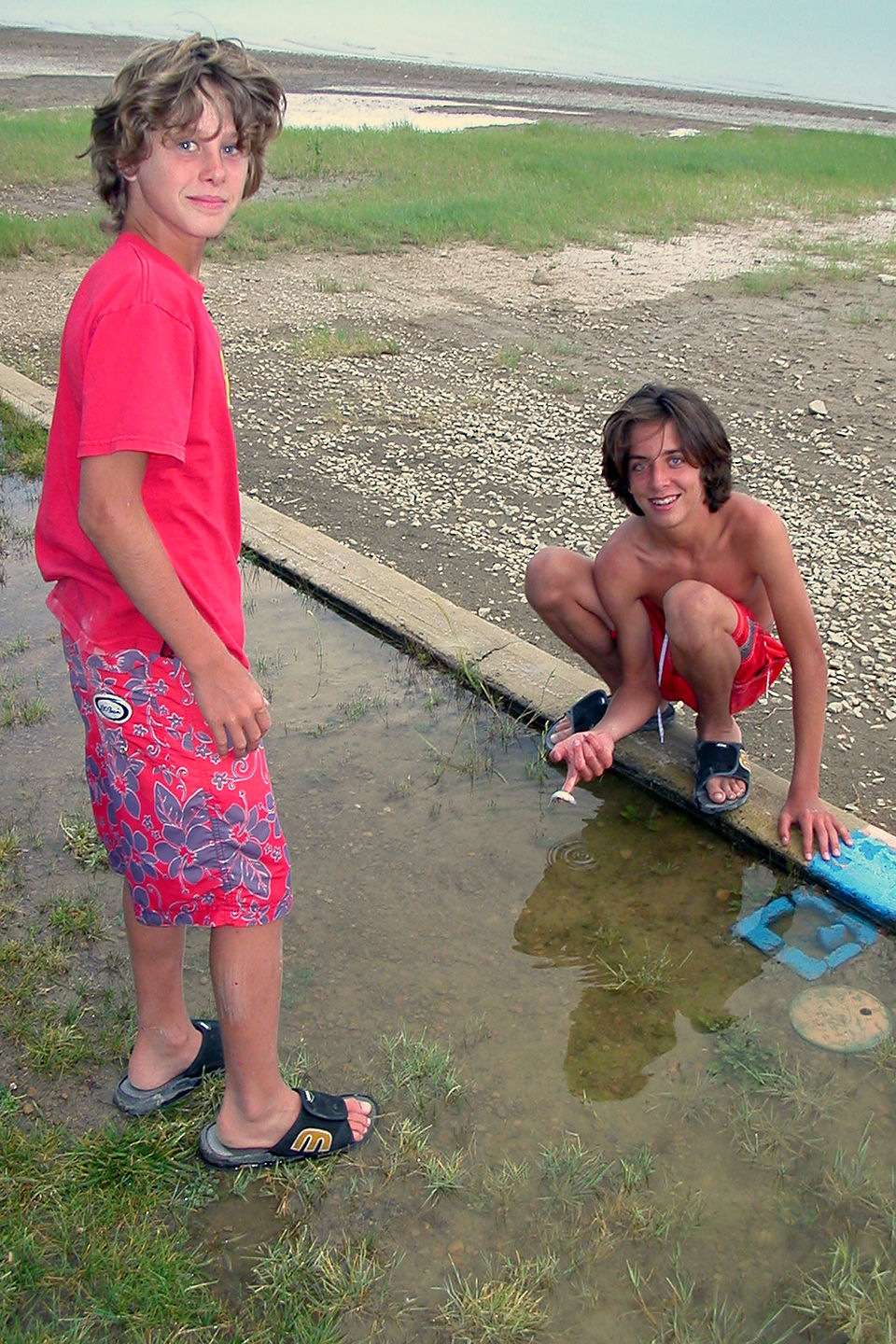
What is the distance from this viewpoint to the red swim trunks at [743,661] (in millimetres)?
3051

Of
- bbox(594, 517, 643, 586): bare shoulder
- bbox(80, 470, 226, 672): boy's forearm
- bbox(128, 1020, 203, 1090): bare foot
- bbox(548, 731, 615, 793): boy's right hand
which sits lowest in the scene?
bbox(128, 1020, 203, 1090): bare foot

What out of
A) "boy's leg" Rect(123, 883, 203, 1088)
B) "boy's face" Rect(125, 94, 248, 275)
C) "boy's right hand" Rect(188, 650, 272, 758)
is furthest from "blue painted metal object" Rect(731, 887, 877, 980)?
"boy's face" Rect(125, 94, 248, 275)

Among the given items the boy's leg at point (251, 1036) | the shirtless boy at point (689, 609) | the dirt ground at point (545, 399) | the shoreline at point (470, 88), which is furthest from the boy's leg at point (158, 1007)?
the shoreline at point (470, 88)

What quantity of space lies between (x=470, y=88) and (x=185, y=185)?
29.2 m

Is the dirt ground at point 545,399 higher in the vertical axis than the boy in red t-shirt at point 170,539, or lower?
lower

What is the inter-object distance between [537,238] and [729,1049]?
30.4 feet

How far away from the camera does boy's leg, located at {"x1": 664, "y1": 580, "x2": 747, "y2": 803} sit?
9.61 ft

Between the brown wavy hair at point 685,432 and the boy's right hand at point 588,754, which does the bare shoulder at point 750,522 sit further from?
the boy's right hand at point 588,754

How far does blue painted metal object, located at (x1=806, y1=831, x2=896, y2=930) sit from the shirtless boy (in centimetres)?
3

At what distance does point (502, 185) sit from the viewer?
13125 mm

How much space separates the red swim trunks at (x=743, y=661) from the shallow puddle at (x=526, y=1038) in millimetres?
309

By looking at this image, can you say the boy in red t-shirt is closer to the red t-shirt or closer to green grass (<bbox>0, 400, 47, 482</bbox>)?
the red t-shirt

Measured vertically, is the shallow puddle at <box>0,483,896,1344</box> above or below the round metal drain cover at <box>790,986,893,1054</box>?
below

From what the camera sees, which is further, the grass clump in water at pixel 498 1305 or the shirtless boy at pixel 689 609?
the shirtless boy at pixel 689 609
